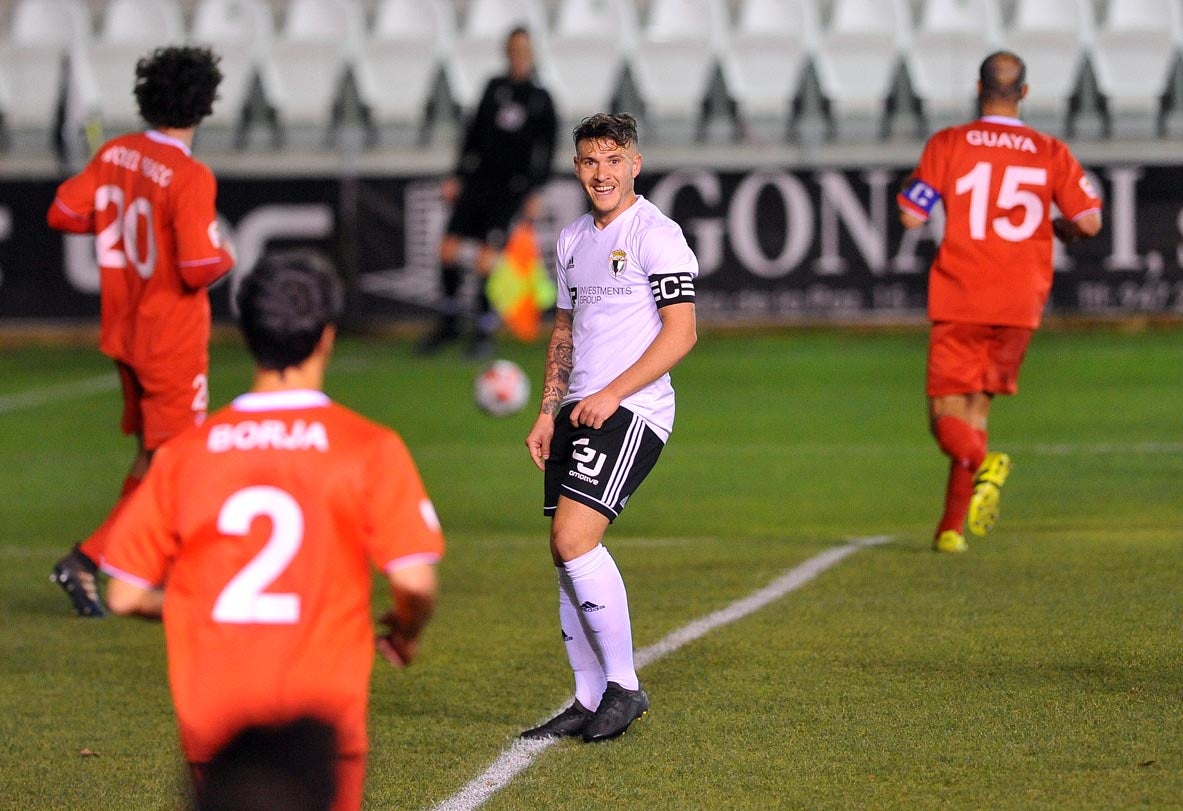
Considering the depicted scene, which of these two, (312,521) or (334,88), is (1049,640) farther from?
(334,88)

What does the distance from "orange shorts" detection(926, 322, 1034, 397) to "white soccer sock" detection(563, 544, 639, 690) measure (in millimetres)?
3055

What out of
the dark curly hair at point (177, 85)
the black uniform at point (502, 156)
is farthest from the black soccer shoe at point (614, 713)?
the black uniform at point (502, 156)

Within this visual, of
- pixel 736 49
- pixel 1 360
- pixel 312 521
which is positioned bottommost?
pixel 1 360

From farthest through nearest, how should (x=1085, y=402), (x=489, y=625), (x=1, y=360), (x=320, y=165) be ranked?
Result: 1. (x=320, y=165)
2. (x=1, y=360)
3. (x=1085, y=402)
4. (x=489, y=625)

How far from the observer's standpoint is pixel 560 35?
18719mm

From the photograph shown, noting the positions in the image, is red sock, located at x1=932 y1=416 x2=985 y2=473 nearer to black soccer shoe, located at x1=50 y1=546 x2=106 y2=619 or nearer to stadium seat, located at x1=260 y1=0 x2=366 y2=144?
black soccer shoe, located at x1=50 y1=546 x2=106 y2=619

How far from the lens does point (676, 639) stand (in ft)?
20.1

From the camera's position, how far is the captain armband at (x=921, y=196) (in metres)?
7.51

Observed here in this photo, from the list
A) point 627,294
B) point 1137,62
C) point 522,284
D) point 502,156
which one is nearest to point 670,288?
point 627,294

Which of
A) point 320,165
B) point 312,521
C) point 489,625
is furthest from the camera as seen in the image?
point 320,165

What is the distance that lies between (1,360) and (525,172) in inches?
202

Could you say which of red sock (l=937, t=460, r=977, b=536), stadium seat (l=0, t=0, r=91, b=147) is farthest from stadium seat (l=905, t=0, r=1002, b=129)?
red sock (l=937, t=460, r=977, b=536)

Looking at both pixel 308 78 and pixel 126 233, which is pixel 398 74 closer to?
pixel 308 78

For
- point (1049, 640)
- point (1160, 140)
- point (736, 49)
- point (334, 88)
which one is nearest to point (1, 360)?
point (334, 88)
